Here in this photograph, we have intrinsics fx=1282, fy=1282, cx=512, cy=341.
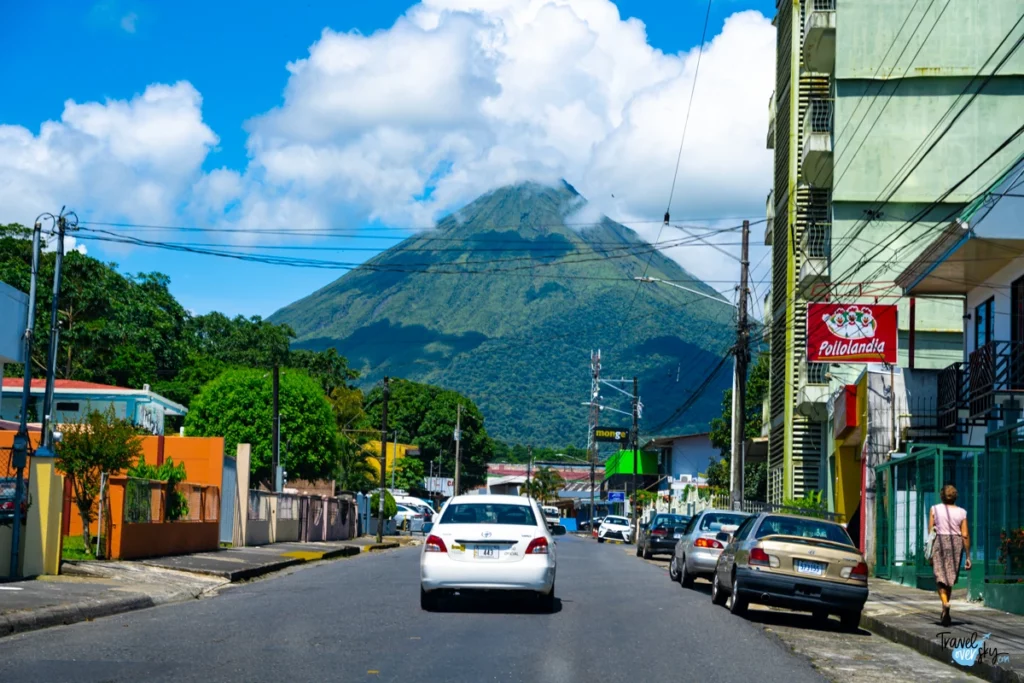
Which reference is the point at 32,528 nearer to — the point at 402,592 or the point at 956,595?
the point at 402,592

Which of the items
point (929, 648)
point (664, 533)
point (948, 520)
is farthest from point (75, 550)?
point (664, 533)

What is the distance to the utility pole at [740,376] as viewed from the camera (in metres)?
36.1

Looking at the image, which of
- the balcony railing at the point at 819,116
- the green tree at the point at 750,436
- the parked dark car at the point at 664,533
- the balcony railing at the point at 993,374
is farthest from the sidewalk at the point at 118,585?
the green tree at the point at 750,436

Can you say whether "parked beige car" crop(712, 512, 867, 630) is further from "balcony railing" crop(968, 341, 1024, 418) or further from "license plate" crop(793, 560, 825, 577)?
"balcony railing" crop(968, 341, 1024, 418)

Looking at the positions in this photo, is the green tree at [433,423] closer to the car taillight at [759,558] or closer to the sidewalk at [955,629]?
the sidewalk at [955,629]

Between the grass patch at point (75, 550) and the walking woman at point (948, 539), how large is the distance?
14.6 m

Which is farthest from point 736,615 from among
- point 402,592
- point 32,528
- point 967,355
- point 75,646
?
point 967,355

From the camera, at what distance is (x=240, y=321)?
9775 centimetres

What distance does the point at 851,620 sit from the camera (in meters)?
16.8

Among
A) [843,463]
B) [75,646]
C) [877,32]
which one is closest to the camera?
[75,646]

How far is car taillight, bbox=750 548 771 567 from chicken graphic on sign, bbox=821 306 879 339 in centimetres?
1404

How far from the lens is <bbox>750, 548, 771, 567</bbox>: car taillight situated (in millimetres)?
16859

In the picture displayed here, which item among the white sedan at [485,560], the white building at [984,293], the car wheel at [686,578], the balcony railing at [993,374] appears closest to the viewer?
the white sedan at [485,560]

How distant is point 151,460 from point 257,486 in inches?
987
